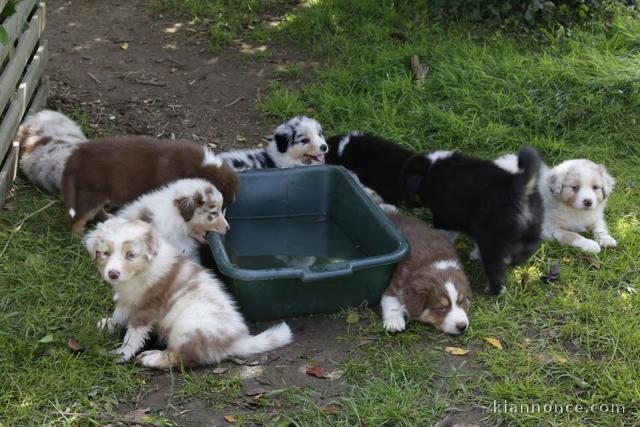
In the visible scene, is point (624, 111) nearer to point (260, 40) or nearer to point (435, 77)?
point (435, 77)

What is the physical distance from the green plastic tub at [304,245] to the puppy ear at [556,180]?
1.51m

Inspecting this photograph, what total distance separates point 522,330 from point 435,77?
3817mm

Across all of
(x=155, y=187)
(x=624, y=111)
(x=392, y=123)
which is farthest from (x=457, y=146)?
(x=155, y=187)

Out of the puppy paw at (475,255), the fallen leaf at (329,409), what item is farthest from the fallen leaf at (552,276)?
the fallen leaf at (329,409)

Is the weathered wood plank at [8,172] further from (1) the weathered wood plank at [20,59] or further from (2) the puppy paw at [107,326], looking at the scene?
(2) the puppy paw at [107,326]

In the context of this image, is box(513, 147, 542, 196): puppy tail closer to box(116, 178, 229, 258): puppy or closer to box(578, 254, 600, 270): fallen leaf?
box(578, 254, 600, 270): fallen leaf

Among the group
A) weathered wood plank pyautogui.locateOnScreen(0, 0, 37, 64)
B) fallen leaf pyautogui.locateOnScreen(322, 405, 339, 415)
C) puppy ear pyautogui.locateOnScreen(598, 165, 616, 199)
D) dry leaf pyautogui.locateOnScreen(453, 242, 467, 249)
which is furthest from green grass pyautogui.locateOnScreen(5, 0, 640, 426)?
weathered wood plank pyautogui.locateOnScreen(0, 0, 37, 64)

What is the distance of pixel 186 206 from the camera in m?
5.53

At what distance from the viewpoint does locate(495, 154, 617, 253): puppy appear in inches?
240

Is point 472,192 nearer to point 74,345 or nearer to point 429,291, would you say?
point 429,291

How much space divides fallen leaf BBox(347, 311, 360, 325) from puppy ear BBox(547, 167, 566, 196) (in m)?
2.03

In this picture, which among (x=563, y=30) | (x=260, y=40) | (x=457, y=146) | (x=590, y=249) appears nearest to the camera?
(x=590, y=249)

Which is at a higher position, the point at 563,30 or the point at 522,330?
the point at 563,30

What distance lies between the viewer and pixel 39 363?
4.62 metres
